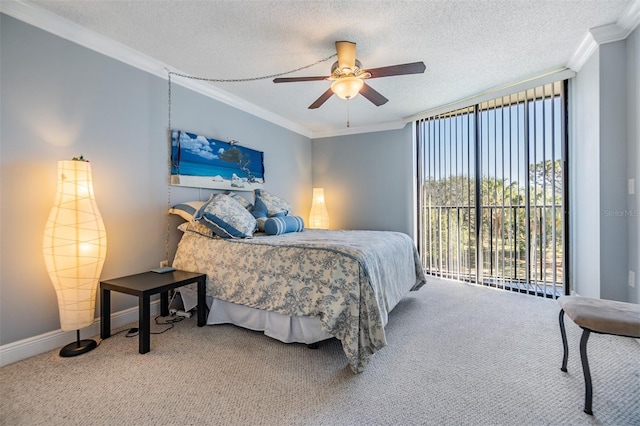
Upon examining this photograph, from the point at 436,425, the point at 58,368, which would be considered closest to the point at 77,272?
the point at 58,368

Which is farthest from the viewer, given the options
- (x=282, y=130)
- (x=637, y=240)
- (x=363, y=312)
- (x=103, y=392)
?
(x=282, y=130)

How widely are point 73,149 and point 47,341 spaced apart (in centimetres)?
146

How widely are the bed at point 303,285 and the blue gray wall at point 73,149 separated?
473mm

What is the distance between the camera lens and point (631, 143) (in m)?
2.31

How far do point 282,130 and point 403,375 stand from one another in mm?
3937

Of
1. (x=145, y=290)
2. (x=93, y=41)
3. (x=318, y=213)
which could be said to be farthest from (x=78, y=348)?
(x=318, y=213)

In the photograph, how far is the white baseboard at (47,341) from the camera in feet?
6.28

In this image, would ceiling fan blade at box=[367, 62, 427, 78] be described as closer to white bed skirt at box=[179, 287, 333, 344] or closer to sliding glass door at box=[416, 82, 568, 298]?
white bed skirt at box=[179, 287, 333, 344]

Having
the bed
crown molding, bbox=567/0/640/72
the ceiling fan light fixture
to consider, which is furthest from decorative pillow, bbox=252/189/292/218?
crown molding, bbox=567/0/640/72

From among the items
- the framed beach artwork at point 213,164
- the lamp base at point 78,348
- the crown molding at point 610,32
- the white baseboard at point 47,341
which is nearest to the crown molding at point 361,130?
the framed beach artwork at point 213,164

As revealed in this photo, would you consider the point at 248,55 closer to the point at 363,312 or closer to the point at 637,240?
the point at 363,312

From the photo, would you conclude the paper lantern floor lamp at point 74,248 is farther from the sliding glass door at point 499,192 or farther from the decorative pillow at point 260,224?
the sliding glass door at point 499,192

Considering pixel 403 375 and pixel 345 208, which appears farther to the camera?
pixel 345 208

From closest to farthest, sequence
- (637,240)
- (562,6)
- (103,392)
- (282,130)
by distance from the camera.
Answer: (103,392)
(562,6)
(637,240)
(282,130)
